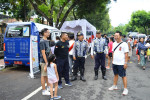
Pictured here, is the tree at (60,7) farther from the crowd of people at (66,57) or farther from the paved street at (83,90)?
the paved street at (83,90)

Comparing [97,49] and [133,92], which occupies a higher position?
[97,49]

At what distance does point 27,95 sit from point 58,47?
5.55 feet

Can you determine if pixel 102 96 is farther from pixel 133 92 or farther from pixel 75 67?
pixel 75 67

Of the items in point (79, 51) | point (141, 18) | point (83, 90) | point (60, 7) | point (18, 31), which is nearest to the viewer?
point (83, 90)

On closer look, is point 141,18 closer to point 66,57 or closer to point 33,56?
point 33,56

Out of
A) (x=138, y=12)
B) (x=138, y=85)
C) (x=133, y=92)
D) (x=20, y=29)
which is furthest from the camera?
(x=138, y=12)

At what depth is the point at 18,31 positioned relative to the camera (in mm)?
7672

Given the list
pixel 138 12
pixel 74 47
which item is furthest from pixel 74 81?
pixel 138 12

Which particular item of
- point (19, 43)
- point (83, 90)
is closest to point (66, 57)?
point (83, 90)

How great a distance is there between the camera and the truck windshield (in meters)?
7.57

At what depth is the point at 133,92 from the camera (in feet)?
15.5

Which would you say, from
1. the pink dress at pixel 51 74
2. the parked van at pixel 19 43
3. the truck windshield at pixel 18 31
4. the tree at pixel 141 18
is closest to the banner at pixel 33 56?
the parked van at pixel 19 43

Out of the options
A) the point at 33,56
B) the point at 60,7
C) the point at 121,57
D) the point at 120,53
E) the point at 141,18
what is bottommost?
the point at 33,56

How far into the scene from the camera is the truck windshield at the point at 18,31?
7.57 m
